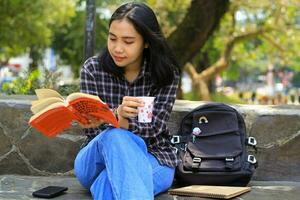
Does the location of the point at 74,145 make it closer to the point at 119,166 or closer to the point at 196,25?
the point at 119,166

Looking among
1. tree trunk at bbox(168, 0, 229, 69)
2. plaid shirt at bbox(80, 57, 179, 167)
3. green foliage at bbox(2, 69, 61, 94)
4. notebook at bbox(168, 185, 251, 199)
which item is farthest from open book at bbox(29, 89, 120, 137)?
tree trunk at bbox(168, 0, 229, 69)

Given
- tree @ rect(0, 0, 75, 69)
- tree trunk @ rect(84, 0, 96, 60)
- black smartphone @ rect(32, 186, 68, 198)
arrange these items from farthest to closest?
tree @ rect(0, 0, 75, 69)
tree trunk @ rect(84, 0, 96, 60)
black smartphone @ rect(32, 186, 68, 198)

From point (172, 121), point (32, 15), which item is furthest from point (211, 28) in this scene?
point (32, 15)

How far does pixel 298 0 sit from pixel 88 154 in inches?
438

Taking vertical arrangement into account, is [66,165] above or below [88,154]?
below

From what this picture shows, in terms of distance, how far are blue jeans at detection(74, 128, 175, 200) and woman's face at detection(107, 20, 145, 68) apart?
1.46ft

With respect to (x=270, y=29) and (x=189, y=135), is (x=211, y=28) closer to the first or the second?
Result: (x=189, y=135)

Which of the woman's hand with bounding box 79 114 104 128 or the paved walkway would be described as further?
the paved walkway

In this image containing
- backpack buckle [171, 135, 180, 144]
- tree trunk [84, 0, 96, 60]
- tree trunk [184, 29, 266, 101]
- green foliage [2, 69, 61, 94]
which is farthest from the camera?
tree trunk [184, 29, 266, 101]

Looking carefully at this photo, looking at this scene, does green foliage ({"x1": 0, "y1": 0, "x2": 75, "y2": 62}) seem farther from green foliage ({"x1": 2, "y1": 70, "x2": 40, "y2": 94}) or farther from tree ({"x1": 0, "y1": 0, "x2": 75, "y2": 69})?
green foliage ({"x1": 2, "y1": 70, "x2": 40, "y2": 94})

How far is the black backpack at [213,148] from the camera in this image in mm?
3363

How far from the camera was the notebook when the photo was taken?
308cm

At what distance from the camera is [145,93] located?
3.23 meters

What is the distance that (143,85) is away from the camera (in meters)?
3.22
